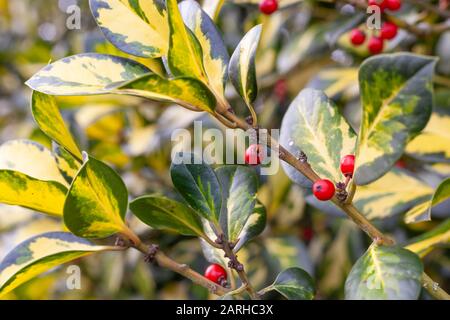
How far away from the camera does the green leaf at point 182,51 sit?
613mm

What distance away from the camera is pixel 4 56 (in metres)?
2.02

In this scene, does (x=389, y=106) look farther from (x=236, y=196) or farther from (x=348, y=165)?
(x=236, y=196)

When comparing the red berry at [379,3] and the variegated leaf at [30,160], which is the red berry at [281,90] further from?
the variegated leaf at [30,160]

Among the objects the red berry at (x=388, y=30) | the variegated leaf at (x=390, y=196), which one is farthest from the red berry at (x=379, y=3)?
the variegated leaf at (x=390, y=196)

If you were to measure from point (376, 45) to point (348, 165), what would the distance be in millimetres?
503

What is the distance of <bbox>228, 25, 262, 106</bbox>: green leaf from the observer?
2.16 ft

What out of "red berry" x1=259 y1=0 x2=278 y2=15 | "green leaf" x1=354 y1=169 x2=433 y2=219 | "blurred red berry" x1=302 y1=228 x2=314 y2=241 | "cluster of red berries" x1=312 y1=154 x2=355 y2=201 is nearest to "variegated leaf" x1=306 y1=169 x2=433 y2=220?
"green leaf" x1=354 y1=169 x2=433 y2=219

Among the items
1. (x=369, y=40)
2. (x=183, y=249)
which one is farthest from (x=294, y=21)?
(x=183, y=249)

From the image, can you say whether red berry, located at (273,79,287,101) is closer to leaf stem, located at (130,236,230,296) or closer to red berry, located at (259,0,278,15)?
red berry, located at (259,0,278,15)

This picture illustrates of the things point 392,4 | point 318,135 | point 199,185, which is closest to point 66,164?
point 199,185

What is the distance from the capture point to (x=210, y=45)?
0.73 metres

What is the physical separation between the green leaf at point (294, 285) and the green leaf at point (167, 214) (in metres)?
0.11

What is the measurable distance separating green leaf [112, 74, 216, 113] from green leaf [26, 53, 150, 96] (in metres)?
0.06
